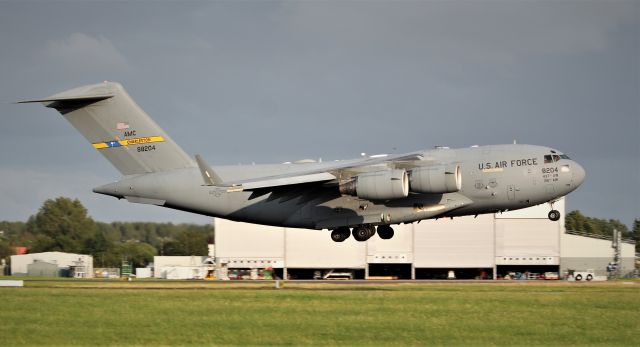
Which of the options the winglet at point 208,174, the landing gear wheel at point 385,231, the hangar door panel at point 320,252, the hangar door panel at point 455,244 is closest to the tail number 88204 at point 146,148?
the winglet at point 208,174

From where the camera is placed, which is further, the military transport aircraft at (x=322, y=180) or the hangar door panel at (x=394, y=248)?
the hangar door panel at (x=394, y=248)

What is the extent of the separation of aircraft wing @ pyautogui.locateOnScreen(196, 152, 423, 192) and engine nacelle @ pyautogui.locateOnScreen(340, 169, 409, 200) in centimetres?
61

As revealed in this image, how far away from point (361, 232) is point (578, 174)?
239 inches

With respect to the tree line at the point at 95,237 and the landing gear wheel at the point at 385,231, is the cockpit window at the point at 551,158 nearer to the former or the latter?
the landing gear wheel at the point at 385,231

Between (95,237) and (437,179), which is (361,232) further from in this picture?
(95,237)

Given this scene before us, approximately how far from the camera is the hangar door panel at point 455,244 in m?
46.6

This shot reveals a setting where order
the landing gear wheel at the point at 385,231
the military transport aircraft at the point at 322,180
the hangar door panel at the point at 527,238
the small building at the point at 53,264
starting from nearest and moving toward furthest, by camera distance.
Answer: the military transport aircraft at the point at 322,180 → the landing gear wheel at the point at 385,231 → the hangar door panel at the point at 527,238 → the small building at the point at 53,264

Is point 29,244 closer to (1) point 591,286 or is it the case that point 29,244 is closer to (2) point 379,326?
(1) point 591,286

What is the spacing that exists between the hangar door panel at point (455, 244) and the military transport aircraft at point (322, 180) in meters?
20.4

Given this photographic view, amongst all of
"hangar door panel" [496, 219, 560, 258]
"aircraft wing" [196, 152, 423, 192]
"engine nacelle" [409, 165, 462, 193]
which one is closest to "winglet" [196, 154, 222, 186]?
"aircraft wing" [196, 152, 423, 192]

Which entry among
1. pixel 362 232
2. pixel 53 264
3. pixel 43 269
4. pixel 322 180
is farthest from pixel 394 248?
pixel 322 180

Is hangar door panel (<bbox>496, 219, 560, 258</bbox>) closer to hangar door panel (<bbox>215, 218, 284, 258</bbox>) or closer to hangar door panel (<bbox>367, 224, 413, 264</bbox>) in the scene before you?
hangar door panel (<bbox>367, 224, 413, 264</bbox>)

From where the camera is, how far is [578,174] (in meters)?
24.2

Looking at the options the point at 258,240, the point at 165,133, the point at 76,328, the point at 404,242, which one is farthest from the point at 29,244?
the point at 76,328
